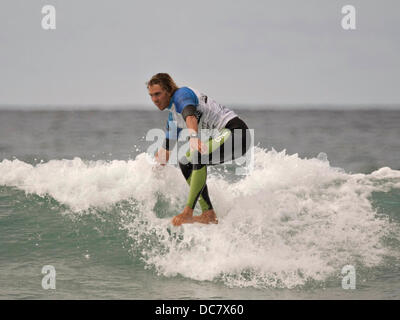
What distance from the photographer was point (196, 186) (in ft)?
18.3

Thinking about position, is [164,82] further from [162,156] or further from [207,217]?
[207,217]

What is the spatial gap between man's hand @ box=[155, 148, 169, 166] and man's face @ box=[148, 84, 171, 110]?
0.72 meters

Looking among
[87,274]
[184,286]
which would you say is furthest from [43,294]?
[184,286]

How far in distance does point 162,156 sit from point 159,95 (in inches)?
35.4

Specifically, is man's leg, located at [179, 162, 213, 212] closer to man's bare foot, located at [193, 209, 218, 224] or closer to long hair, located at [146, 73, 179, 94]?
man's bare foot, located at [193, 209, 218, 224]

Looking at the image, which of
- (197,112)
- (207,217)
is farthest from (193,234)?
(197,112)

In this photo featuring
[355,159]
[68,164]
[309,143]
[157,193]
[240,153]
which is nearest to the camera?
[240,153]

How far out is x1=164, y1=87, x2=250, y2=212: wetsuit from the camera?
553 cm

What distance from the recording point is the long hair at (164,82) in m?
5.39

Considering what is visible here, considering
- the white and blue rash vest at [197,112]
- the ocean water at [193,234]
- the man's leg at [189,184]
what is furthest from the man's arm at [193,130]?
the ocean water at [193,234]

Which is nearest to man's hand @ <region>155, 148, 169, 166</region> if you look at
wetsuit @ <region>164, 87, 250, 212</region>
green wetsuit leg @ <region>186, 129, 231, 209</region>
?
wetsuit @ <region>164, 87, 250, 212</region>

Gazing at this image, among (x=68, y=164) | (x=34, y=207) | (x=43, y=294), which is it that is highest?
(x=68, y=164)

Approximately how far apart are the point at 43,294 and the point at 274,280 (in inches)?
85.6

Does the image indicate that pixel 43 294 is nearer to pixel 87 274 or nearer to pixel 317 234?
pixel 87 274
